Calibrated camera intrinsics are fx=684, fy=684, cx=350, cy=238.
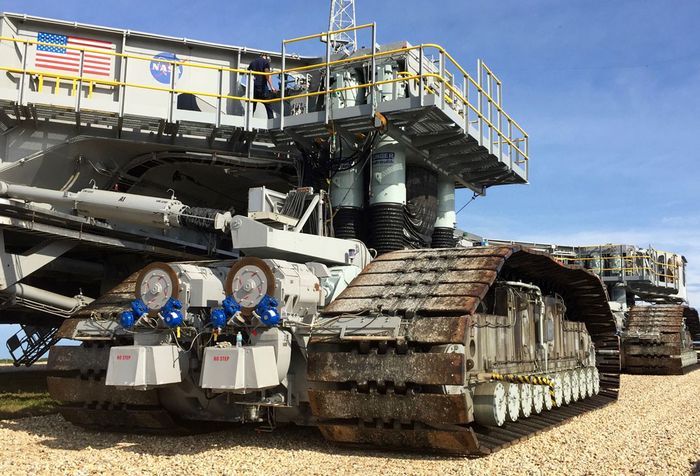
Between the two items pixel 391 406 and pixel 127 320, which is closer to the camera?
pixel 391 406

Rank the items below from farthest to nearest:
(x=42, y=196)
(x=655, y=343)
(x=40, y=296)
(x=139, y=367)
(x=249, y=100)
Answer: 1. (x=655, y=343)
2. (x=249, y=100)
3. (x=40, y=296)
4. (x=42, y=196)
5. (x=139, y=367)

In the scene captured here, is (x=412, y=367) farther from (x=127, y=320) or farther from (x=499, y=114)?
(x=499, y=114)

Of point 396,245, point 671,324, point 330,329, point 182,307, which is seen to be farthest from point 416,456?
point 671,324

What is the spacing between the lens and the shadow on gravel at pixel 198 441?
7.48 m

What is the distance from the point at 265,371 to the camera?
7035mm

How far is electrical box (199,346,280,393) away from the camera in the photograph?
22.5 ft

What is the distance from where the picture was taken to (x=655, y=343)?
21531mm

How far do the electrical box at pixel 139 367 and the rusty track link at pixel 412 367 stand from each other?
5.18ft

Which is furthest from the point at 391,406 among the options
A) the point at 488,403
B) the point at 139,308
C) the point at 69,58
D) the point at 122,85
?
the point at 69,58

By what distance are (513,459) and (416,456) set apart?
3.24 feet

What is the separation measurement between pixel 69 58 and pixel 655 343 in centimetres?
1848

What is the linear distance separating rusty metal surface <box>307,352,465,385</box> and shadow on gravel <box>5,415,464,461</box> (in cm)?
88

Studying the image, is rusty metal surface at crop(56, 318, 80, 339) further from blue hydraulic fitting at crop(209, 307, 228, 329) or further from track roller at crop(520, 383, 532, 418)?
track roller at crop(520, 383, 532, 418)

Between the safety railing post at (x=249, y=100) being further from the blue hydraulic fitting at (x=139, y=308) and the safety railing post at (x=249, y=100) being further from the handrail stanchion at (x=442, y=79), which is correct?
the blue hydraulic fitting at (x=139, y=308)
